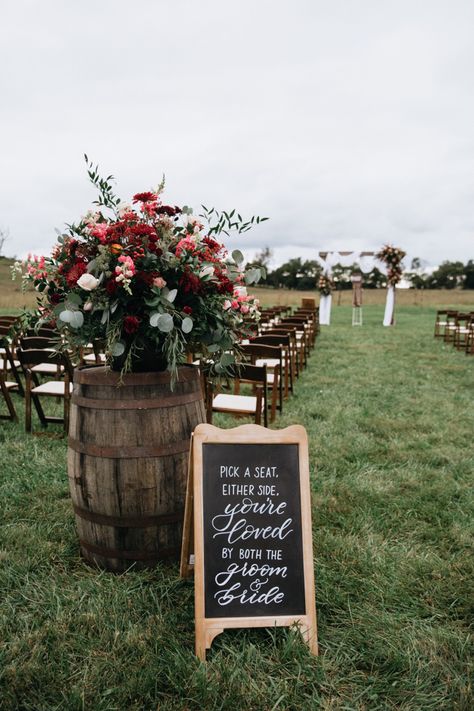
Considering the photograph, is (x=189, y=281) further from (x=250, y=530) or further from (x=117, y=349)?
(x=250, y=530)

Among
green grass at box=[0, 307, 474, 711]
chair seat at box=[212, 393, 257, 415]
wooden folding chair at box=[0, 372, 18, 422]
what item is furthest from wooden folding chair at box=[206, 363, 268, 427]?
wooden folding chair at box=[0, 372, 18, 422]

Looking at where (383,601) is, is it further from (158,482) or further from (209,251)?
(209,251)

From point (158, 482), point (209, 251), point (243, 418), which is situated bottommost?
point (243, 418)

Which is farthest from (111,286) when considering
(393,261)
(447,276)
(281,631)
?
(447,276)

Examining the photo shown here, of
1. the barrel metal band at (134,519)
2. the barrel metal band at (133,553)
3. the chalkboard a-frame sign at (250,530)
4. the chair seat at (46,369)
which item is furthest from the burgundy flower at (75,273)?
the chair seat at (46,369)

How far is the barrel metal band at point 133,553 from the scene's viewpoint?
2686 mm

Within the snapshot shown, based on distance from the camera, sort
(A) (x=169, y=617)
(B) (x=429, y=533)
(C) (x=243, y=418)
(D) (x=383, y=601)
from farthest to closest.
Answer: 1. (C) (x=243, y=418)
2. (B) (x=429, y=533)
3. (D) (x=383, y=601)
4. (A) (x=169, y=617)

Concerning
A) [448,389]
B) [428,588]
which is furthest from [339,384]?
[428,588]

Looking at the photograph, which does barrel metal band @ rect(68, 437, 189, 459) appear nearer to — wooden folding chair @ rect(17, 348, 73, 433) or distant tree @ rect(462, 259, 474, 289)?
wooden folding chair @ rect(17, 348, 73, 433)

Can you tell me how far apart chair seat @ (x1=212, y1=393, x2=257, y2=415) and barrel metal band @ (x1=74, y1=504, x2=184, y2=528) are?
2115 millimetres

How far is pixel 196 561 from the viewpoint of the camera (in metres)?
2.25

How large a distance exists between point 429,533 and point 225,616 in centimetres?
165

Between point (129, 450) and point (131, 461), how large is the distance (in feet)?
0.19

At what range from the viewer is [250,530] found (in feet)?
7.68
